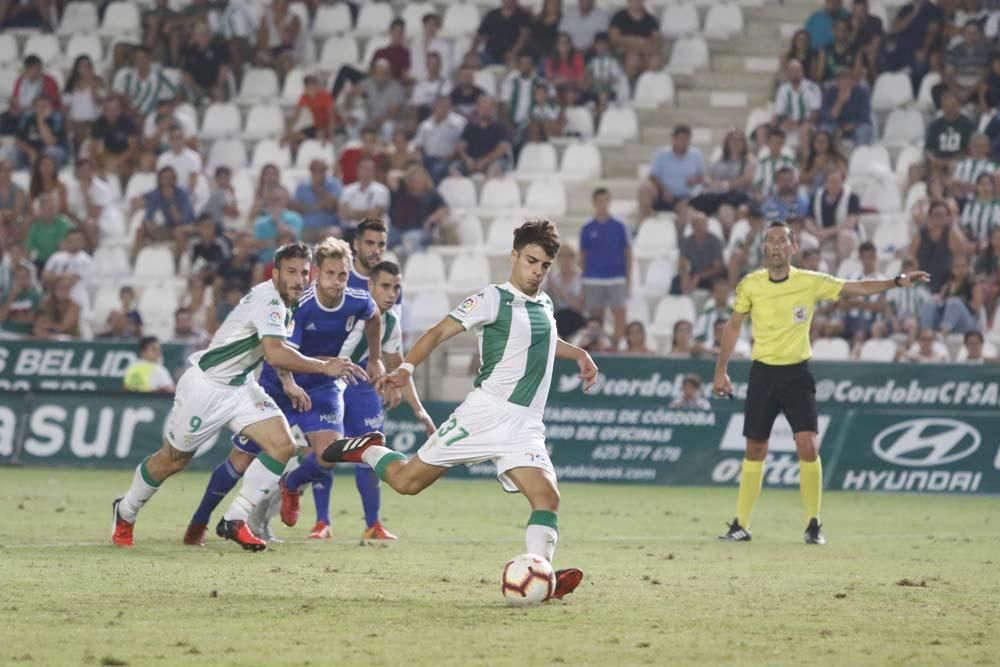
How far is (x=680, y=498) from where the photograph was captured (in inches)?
732

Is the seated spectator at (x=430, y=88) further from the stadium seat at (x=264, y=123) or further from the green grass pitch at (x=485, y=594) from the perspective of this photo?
the green grass pitch at (x=485, y=594)

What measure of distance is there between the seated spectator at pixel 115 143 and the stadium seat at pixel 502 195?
591 cm

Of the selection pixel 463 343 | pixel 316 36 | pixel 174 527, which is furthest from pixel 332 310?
pixel 316 36

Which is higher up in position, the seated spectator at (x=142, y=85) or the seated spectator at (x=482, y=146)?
the seated spectator at (x=142, y=85)

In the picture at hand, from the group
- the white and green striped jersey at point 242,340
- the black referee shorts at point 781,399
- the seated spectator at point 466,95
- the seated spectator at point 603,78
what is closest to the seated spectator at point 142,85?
the seated spectator at point 466,95

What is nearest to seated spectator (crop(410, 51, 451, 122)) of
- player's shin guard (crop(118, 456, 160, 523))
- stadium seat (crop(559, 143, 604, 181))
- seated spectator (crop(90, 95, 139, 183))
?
stadium seat (crop(559, 143, 604, 181))

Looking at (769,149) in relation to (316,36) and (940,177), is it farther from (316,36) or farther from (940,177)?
(316,36)

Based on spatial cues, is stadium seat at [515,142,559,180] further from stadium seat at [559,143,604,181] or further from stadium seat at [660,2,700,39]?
stadium seat at [660,2,700,39]

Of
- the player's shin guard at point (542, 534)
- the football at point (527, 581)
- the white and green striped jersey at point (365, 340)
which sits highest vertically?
the white and green striped jersey at point (365, 340)

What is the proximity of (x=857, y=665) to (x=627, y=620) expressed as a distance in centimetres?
158

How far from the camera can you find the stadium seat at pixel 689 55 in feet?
85.9

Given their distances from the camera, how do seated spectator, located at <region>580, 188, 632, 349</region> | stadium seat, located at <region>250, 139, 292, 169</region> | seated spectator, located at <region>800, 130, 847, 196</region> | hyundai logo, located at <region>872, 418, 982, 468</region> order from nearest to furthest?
hyundai logo, located at <region>872, 418, 982, 468</region>, seated spectator, located at <region>580, 188, 632, 349</region>, seated spectator, located at <region>800, 130, 847, 196</region>, stadium seat, located at <region>250, 139, 292, 169</region>

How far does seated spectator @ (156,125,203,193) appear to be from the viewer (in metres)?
25.3

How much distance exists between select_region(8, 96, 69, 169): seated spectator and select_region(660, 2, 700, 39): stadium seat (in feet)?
31.2
